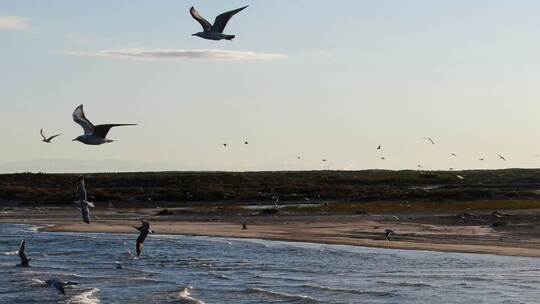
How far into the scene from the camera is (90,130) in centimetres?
2056

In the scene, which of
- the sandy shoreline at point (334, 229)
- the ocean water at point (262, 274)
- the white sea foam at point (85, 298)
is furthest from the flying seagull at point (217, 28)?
the sandy shoreline at point (334, 229)

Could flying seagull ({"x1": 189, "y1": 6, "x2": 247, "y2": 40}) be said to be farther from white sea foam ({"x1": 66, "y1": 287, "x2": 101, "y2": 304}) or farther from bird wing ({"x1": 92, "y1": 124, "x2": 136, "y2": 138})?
white sea foam ({"x1": 66, "y1": 287, "x2": 101, "y2": 304})

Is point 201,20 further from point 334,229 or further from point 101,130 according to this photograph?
point 334,229

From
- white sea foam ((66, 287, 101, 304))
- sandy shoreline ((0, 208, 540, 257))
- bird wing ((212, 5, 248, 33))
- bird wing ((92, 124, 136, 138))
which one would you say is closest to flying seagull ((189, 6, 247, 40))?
bird wing ((212, 5, 248, 33))

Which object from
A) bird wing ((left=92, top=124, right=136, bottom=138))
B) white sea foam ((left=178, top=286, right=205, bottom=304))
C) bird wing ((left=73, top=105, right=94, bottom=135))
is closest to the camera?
bird wing ((left=92, top=124, right=136, bottom=138))

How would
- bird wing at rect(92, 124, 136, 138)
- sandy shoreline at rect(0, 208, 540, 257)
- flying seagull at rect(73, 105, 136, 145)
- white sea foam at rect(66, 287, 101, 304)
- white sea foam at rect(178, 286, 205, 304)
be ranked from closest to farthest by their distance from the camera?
bird wing at rect(92, 124, 136, 138) < flying seagull at rect(73, 105, 136, 145) < white sea foam at rect(178, 286, 205, 304) < white sea foam at rect(66, 287, 101, 304) < sandy shoreline at rect(0, 208, 540, 257)

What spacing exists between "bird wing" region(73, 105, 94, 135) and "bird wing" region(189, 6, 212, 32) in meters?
2.82

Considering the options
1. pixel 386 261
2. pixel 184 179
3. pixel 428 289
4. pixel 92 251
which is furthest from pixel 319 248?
pixel 184 179

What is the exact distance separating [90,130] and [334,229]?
76.9 feet

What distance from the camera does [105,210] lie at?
62781mm

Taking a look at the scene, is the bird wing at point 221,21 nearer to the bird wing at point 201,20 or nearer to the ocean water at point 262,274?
the bird wing at point 201,20

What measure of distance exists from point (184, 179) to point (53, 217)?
41.1 metres

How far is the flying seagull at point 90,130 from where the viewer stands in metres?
19.9

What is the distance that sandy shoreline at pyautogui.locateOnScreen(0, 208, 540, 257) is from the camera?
34344 millimetres
